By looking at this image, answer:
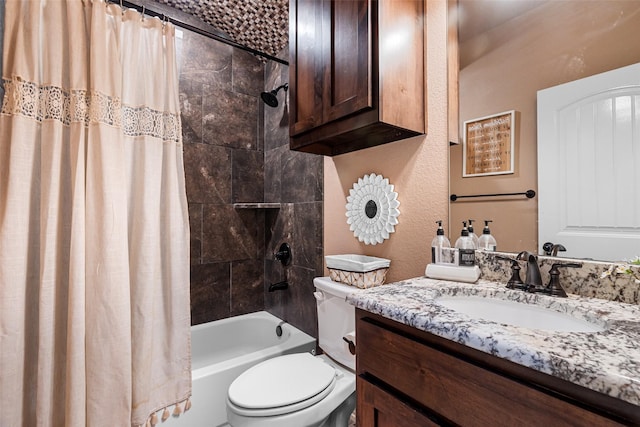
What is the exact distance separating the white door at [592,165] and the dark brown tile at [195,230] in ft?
6.48

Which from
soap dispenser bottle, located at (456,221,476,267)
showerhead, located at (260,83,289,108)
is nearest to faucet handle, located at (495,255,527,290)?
soap dispenser bottle, located at (456,221,476,267)

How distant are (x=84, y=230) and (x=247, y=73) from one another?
1.77 m

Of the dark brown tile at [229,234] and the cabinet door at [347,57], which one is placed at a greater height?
the cabinet door at [347,57]

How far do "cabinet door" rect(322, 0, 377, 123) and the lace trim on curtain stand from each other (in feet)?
2.53

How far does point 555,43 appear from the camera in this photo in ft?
2.96

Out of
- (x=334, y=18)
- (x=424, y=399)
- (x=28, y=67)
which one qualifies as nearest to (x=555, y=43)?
(x=334, y=18)

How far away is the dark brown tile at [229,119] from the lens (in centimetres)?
212

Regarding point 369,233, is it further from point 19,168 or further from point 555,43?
point 19,168

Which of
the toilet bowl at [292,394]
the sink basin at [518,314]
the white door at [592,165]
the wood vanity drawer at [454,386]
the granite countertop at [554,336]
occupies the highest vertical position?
the white door at [592,165]

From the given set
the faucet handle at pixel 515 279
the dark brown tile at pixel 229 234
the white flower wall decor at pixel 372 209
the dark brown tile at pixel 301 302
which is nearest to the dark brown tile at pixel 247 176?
the dark brown tile at pixel 229 234

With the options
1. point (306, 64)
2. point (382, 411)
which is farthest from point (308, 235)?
point (382, 411)

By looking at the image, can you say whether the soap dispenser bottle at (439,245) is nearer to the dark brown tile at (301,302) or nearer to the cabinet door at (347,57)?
the cabinet door at (347,57)

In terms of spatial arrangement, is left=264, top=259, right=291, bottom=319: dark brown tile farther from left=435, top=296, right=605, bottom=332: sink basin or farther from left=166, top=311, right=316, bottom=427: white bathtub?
left=435, top=296, right=605, bottom=332: sink basin

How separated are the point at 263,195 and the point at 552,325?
2.07m
